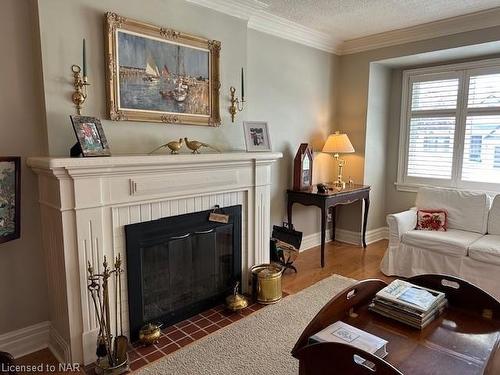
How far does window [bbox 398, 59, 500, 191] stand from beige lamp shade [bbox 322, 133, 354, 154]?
0.99 meters

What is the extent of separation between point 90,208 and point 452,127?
13.1 feet

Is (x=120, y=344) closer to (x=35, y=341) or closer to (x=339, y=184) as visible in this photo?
(x=35, y=341)

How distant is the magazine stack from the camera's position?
5.47 ft

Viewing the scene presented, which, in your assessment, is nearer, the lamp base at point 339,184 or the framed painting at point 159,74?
the framed painting at point 159,74

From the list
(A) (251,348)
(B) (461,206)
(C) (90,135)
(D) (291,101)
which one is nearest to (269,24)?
(D) (291,101)

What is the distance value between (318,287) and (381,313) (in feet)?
4.66

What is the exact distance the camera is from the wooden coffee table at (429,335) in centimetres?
136

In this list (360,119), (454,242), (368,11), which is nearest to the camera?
(454,242)

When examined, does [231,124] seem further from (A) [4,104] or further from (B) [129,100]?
(A) [4,104]

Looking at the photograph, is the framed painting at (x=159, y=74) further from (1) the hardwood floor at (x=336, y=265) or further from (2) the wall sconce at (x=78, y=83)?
(1) the hardwood floor at (x=336, y=265)

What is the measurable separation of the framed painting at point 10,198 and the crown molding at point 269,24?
1717mm

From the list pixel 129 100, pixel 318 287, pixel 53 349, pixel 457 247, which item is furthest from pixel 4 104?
pixel 457 247

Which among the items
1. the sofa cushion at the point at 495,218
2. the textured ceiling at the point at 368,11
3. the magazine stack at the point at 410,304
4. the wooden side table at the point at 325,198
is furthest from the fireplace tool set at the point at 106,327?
the sofa cushion at the point at 495,218

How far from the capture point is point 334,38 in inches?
162
